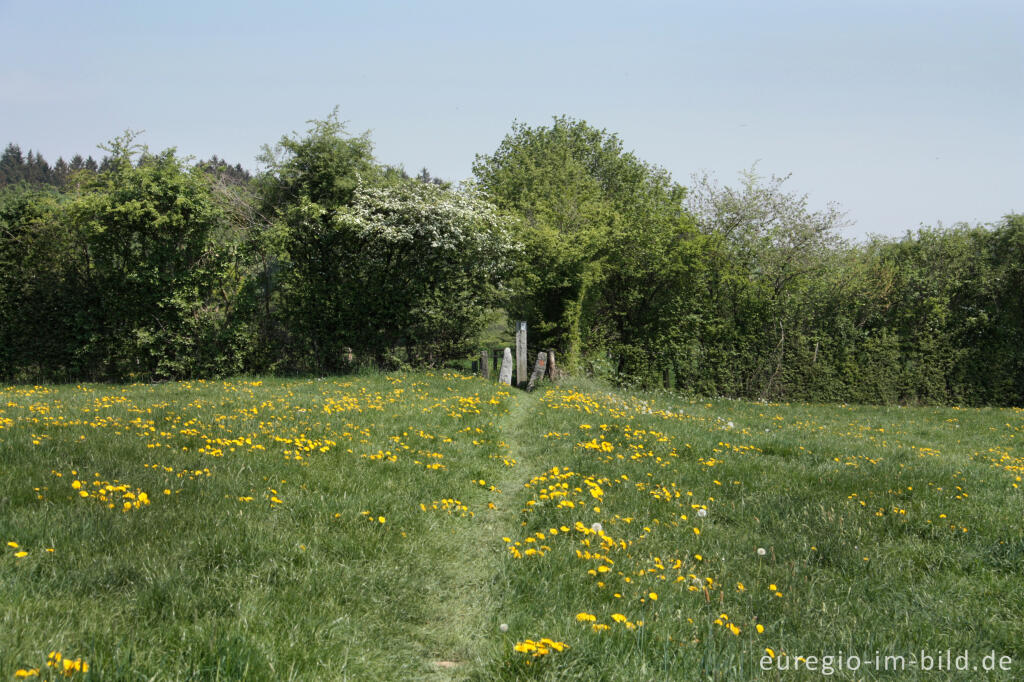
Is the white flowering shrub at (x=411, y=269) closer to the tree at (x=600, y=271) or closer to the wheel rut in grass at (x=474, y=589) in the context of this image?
the tree at (x=600, y=271)

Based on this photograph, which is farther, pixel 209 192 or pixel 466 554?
pixel 209 192

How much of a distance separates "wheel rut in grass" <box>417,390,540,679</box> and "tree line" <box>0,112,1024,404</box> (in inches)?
434

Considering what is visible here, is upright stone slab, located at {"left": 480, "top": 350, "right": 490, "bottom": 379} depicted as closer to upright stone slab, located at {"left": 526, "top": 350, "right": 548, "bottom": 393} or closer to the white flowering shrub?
the white flowering shrub

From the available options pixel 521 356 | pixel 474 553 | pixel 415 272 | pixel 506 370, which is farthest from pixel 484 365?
pixel 474 553

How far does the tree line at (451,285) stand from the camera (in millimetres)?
16125

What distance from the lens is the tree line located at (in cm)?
1612

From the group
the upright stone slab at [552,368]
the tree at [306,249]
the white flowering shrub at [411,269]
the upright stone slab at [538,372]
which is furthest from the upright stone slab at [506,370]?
the tree at [306,249]

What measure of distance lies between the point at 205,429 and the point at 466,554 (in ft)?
13.9

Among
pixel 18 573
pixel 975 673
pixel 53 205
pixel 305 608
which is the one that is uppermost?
pixel 53 205

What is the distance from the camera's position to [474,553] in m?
5.18

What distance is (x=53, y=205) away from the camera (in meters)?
16.5

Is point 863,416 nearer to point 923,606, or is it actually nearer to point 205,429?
point 923,606

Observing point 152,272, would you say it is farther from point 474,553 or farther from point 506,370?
point 474,553

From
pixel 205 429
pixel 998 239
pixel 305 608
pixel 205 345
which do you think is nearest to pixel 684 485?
pixel 305 608
